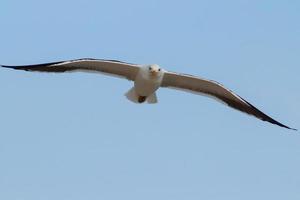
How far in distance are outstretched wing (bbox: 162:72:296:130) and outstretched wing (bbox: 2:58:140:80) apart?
102cm

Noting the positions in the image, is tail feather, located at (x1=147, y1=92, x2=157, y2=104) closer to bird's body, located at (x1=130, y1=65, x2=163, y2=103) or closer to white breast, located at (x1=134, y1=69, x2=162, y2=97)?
bird's body, located at (x1=130, y1=65, x2=163, y2=103)

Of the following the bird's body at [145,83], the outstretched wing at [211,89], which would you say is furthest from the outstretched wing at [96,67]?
the outstretched wing at [211,89]

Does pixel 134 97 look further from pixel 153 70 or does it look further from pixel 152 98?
pixel 153 70

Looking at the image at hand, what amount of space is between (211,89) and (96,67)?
3.36 metres

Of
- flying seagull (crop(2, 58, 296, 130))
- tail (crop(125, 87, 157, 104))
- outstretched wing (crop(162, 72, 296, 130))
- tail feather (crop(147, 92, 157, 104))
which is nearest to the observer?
flying seagull (crop(2, 58, 296, 130))

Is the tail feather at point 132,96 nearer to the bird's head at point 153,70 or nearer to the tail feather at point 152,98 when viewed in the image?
the tail feather at point 152,98

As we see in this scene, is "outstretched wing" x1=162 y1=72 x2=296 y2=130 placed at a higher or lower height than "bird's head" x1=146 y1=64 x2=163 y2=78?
lower

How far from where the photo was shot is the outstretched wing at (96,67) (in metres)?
25.6

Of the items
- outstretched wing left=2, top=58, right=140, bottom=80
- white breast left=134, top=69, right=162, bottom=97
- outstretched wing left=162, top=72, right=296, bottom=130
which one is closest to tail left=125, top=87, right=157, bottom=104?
white breast left=134, top=69, right=162, bottom=97

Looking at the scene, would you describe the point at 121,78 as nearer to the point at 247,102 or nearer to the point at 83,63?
the point at 83,63

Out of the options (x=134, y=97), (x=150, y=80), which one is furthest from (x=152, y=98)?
(x=150, y=80)

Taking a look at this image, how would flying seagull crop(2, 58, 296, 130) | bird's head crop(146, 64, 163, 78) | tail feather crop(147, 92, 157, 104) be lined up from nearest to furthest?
bird's head crop(146, 64, 163, 78) → flying seagull crop(2, 58, 296, 130) → tail feather crop(147, 92, 157, 104)

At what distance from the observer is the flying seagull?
25531mm

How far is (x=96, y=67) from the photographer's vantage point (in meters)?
26.4
